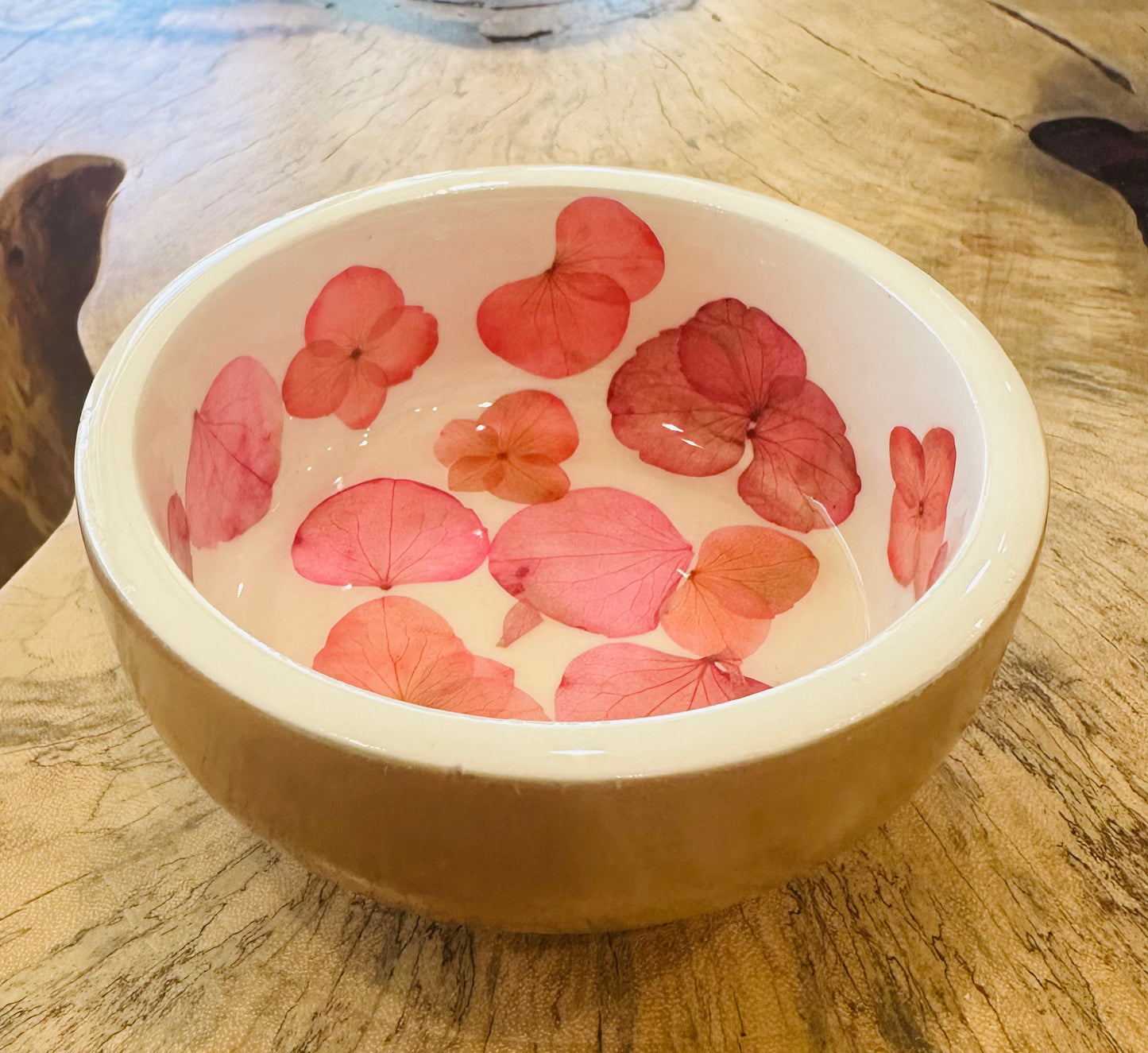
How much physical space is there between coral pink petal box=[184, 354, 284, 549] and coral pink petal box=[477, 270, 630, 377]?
13 cm

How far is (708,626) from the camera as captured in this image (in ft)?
1.61

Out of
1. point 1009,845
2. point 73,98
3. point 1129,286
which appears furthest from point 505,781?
point 73,98

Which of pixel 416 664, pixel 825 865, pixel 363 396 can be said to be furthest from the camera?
pixel 363 396

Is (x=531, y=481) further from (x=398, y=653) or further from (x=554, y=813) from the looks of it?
(x=554, y=813)

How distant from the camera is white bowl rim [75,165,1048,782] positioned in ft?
0.86

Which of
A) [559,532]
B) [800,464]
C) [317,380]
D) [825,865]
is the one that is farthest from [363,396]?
[825,865]

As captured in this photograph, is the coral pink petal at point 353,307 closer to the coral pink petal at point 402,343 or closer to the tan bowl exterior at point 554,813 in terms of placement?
the coral pink petal at point 402,343

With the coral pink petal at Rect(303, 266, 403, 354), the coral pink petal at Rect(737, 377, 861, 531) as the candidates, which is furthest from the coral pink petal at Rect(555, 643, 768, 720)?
the coral pink petal at Rect(303, 266, 403, 354)

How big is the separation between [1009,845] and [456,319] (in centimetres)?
37

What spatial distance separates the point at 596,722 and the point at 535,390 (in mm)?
334

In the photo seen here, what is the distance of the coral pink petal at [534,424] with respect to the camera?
1.92 ft

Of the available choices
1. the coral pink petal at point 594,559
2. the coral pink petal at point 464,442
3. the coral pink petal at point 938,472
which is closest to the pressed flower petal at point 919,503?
the coral pink petal at point 938,472

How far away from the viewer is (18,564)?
20.4 inches

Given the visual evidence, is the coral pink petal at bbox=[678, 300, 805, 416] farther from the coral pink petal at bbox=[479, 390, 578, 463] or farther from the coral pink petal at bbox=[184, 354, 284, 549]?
the coral pink petal at bbox=[184, 354, 284, 549]
